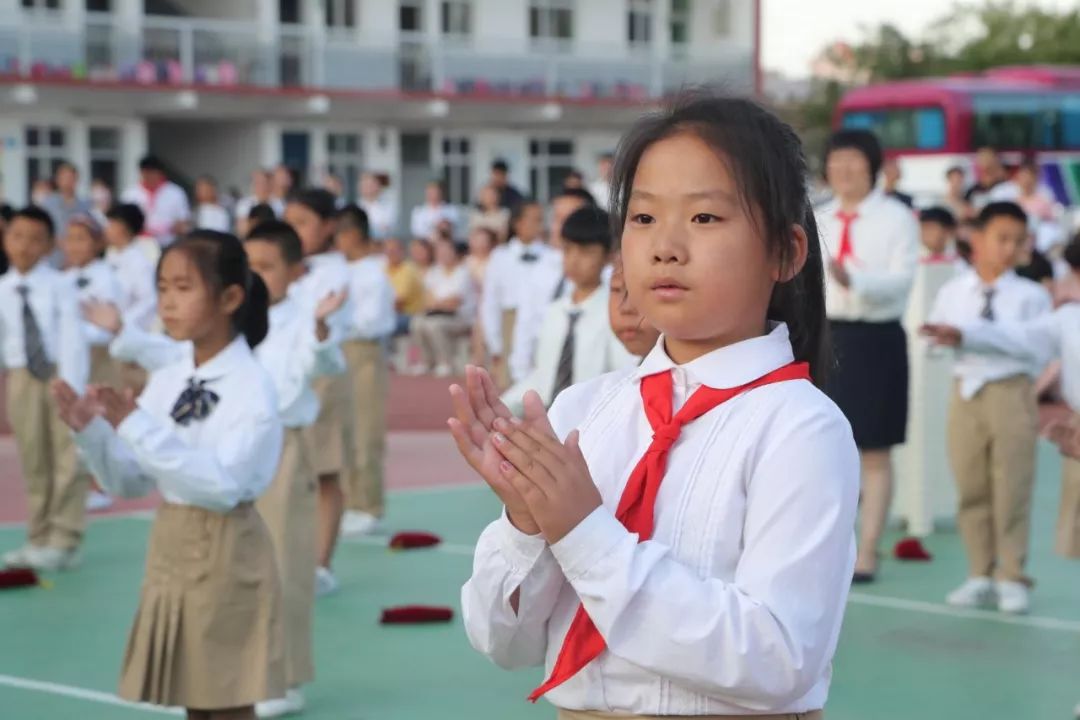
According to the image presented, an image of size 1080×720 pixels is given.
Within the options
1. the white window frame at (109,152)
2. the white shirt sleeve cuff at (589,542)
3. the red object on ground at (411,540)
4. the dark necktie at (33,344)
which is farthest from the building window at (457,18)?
the white shirt sleeve cuff at (589,542)

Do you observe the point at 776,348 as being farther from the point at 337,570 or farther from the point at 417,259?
the point at 417,259

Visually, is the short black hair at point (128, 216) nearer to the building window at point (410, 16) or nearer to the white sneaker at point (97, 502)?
the white sneaker at point (97, 502)

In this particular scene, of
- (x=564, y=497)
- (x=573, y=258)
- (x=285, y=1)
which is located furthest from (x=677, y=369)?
(x=285, y=1)

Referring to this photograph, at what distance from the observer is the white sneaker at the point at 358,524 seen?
9961 millimetres

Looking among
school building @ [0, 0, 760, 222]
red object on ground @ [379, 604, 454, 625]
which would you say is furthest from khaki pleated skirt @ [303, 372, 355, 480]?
school building @ [0, 0, 760, 222]

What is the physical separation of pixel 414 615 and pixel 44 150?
2697cm

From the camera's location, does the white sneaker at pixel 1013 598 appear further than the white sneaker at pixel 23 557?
No

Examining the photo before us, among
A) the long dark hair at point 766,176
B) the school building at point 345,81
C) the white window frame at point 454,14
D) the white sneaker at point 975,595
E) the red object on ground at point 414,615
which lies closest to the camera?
the long dark hair at point 766,176

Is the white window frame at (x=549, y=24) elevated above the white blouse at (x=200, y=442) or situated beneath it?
elevated above

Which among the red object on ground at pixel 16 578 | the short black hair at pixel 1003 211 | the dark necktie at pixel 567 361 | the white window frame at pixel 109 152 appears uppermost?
the white window frame at pixel 109 152

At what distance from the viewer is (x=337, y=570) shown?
29.5 feet

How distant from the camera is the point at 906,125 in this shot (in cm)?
3095

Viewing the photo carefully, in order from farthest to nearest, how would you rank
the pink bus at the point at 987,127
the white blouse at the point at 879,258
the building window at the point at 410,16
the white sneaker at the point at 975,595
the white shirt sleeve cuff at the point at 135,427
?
the building window at the point at 410,16 → the pink bus at the point at 987,127 → the white blouse at the point at 879,258 → the white sneaker at the point at 975,595 → the white shirt sleeve cuff at the point at 135,427

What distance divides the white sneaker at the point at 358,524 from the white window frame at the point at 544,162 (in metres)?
30.5
